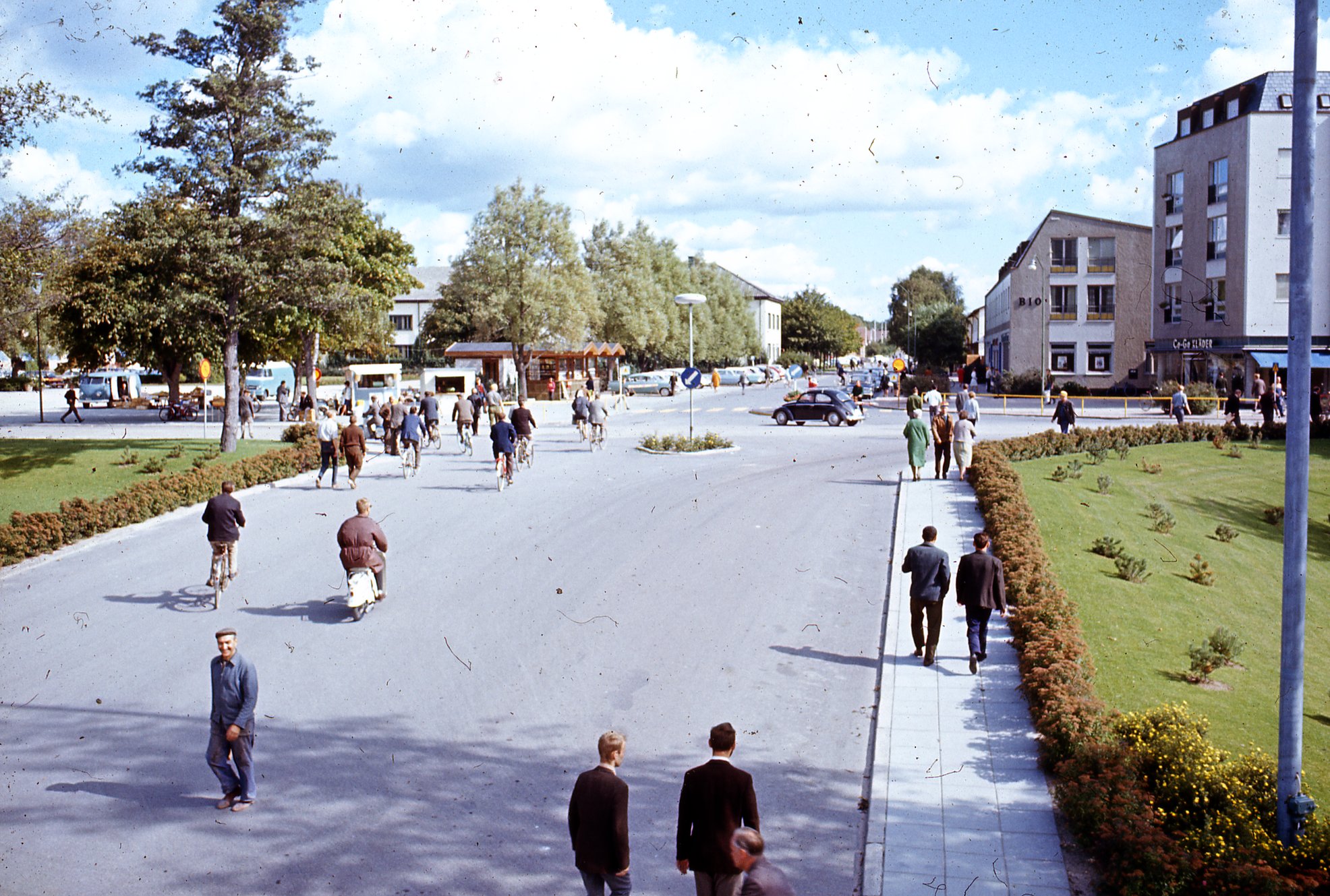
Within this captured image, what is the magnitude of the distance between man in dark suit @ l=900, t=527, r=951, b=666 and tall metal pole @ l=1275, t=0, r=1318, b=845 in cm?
428

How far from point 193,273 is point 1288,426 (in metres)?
30.1

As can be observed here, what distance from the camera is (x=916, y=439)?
2398 centimetres

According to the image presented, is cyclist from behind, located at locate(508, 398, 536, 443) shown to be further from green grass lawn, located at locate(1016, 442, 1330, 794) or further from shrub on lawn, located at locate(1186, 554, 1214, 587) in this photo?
shrub on lawn, located at locate(1186, 554, 1214, 587)

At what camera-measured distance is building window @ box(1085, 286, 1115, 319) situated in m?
68.8

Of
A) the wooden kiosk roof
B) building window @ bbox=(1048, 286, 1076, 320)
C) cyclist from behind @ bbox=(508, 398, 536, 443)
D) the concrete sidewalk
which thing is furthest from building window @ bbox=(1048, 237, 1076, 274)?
the concrete sidewalk

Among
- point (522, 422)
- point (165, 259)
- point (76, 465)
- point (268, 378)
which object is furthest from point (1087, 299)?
point (76, 465)

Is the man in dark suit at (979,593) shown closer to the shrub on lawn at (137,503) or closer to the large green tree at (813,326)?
the shrub on lawn at (137,503)

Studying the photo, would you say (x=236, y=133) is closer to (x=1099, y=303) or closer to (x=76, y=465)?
(x=76, y=465)

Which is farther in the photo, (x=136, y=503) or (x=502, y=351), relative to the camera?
(x=502, y=351)

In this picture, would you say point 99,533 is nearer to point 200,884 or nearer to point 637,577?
point 637,577

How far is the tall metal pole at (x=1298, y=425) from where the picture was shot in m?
6.98

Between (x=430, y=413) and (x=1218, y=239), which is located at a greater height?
(x=1218, y=239)

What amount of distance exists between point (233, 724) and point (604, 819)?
146 inches

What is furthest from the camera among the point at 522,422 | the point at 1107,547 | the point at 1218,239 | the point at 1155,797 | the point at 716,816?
the point at 1218,239
